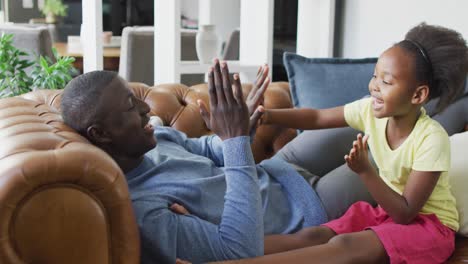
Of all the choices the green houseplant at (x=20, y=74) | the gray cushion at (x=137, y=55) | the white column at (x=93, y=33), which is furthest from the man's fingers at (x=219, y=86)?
the gray cushion at (x=137, y=55)

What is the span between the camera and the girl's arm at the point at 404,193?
4.67 feet

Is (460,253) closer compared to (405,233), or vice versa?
(405,233)

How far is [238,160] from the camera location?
133cm

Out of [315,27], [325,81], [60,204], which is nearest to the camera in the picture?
[60,204]

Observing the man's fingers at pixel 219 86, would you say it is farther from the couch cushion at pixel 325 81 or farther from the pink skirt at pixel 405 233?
the couch cushion at pixel 325 81

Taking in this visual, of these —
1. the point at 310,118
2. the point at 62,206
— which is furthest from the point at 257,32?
the point at 62,206

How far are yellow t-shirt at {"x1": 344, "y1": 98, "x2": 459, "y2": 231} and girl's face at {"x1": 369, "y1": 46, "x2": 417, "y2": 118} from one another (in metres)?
0.08

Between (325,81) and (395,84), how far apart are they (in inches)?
28.2

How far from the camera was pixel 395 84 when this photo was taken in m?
1.54

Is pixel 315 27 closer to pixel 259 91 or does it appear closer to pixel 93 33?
pixel 93 33

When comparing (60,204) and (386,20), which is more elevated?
(386,20)

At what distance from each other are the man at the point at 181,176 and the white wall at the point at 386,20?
1.80 metres

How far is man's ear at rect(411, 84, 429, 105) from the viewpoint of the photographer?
1.54 metres

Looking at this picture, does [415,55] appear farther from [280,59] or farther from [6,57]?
[280,59]
